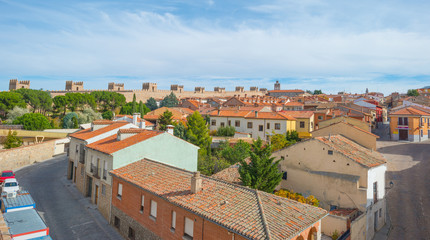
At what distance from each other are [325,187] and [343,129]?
9206mm

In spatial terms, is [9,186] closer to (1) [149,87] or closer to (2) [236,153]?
(2) [236,153]

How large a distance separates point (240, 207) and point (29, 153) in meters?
36.2

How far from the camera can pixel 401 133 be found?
3972 cm

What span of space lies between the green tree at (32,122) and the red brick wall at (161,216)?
41.8 metres

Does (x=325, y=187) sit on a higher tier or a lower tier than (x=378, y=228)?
higher

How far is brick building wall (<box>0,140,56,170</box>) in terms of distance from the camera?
3167cm

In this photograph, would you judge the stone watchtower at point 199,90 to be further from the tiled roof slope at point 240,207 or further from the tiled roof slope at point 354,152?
Result: the tiled roof slope at point 240,207

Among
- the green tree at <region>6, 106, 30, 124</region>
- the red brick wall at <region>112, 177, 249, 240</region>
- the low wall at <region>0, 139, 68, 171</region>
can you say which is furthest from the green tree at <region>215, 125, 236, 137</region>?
the green tree at <region>6, 106, 30, 124</region>

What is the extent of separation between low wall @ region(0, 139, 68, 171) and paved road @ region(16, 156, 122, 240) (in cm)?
226

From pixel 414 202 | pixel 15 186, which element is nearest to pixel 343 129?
pixel 414 202

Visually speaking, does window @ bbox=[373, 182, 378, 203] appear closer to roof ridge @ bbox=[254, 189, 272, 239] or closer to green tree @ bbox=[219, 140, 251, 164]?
roof ridge @ bbox=[254, 189, 272, 239]

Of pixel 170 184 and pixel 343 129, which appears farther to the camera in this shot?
pixel 343 129

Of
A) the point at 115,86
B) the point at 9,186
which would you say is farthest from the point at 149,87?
the point at 9,186

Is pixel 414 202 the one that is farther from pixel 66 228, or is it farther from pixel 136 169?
pixel 66 228
